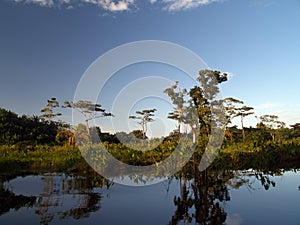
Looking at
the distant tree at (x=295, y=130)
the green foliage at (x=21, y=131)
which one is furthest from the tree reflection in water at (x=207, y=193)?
the distant tree at (x=295, y=130)

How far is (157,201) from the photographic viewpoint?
4.53 metres

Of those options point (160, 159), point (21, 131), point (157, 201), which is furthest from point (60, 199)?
point (21, 131)

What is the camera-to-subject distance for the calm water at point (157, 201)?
356cm

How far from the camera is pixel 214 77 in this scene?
15148mm

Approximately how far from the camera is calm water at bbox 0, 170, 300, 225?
11.7ft

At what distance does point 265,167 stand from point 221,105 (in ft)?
27.5

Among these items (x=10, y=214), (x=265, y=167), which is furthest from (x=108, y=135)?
(x=10, y=214)

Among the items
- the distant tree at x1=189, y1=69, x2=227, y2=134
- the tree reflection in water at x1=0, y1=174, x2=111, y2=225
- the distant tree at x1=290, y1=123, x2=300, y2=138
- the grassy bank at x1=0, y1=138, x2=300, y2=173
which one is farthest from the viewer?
the distant tree at x1=290, y1=123, x2=300, y2=138

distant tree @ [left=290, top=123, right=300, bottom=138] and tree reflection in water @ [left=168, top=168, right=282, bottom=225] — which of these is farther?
distant tree @ [left=290, top=123, right=300, bottom=138]

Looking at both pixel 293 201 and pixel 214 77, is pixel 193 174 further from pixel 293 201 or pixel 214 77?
pixel 214 77

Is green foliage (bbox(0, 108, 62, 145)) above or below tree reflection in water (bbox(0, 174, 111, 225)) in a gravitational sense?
above

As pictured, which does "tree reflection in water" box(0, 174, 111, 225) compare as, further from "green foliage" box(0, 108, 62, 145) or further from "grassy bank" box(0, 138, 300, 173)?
"green foliage" box(0, 108, 62, 145)

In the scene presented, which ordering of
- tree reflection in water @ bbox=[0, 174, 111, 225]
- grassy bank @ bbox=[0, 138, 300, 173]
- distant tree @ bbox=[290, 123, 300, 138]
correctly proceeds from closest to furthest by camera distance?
tree reflection in water @ bbox=[0, 174, 111, 225]
grassy bank @ bbox=[0, 138, 300, 173]
distant tree @ bbox=[290, 123, 300, 138]

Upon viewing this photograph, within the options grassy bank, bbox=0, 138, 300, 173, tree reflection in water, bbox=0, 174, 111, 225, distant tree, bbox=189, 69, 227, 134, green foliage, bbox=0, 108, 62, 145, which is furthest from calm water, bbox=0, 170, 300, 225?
green foliage, bbox=0, 108, 62, 145
